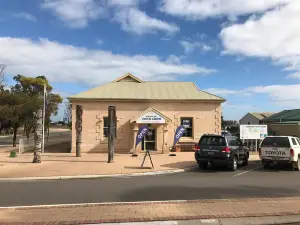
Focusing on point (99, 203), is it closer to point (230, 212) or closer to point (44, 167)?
point (230, 212)

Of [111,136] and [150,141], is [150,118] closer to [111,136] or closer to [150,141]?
[150,141]

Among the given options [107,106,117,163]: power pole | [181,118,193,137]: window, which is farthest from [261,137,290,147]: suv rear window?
[181,118,193,137]: window

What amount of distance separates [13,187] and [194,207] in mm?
6647

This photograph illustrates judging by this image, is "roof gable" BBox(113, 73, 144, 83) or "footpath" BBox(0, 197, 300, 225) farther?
"roof gable" BBox(113, 73, 144, 83)

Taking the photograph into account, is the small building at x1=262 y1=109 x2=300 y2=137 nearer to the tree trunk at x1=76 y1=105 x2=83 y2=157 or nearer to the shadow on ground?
the tree trunk at x1=76 y1=105 x2=83 y2=157

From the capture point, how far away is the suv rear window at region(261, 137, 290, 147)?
17166mm

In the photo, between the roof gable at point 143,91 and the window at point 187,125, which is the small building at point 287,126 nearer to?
the roof gable at point 143,91

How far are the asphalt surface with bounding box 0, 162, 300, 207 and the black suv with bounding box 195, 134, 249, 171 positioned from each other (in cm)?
271

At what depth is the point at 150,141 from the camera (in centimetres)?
2731

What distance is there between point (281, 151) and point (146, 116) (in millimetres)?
11548

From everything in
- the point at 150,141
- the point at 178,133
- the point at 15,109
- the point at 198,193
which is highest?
the point at 15,109

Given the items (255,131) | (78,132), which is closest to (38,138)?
(78,132)

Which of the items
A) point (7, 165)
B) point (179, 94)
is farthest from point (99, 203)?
point (179, 94)

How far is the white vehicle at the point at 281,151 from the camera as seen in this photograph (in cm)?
1681
